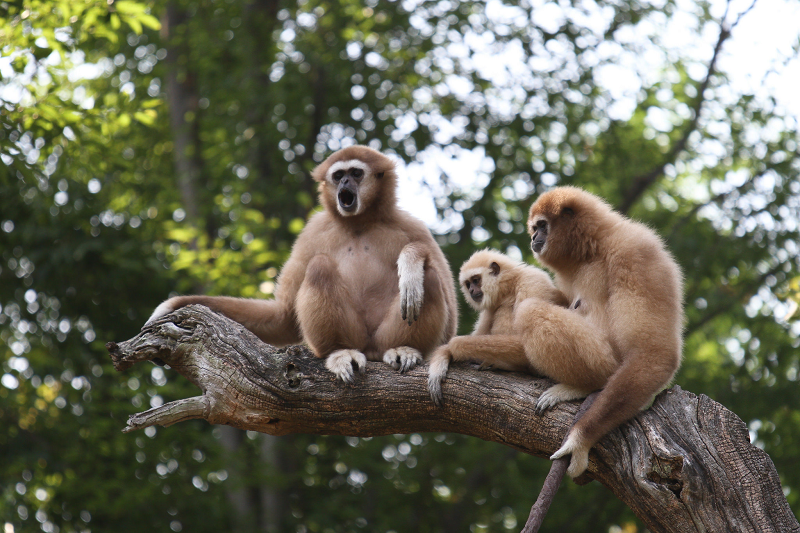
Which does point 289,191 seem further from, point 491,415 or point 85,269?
point 491,415

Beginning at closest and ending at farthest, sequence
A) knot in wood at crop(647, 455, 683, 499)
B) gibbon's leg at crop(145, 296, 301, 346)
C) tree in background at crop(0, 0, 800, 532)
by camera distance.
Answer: knot in wood at crop(647, 455, 683, 499) < gibbon's leg at crop(145, 296, 301, 346) < tree in background at crop(0, 0, 800, 532)

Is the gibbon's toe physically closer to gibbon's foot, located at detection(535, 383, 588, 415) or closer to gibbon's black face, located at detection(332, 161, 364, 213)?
gibbon's foot, located at detection(535, 383, 588, 415)

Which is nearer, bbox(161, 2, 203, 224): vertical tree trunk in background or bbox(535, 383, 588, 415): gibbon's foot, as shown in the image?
bbox(535, 383, 588, 415): gibbon's foot

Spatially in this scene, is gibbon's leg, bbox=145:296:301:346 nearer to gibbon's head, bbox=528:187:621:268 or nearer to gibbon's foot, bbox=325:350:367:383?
gibbon's foot, bbox=325:350:367:383

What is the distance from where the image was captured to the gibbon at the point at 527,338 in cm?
386

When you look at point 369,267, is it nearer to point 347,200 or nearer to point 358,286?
point 358,286

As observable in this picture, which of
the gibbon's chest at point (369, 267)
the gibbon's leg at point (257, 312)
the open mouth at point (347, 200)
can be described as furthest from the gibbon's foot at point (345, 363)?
the open mouth at point (347, 200)

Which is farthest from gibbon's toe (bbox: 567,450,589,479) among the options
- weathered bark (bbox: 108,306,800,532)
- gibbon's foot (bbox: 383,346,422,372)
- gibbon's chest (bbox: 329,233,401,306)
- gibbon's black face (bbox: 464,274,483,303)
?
gibbon's chest (bbox: 329,233,401,306)

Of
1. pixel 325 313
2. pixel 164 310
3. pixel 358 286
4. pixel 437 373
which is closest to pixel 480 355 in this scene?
pixel 437 373

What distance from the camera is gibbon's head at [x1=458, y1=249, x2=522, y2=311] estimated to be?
4871 millimetres

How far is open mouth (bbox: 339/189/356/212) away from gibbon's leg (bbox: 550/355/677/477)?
2490 mm

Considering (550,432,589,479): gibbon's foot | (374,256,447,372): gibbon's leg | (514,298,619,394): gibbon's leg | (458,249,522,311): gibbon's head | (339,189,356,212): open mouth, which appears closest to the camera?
(550,432,589,479): gibbon's foot

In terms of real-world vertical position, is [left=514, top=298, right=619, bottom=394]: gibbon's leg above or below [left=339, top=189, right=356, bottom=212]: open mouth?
below

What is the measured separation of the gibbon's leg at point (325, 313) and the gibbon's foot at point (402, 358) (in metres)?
0.21
